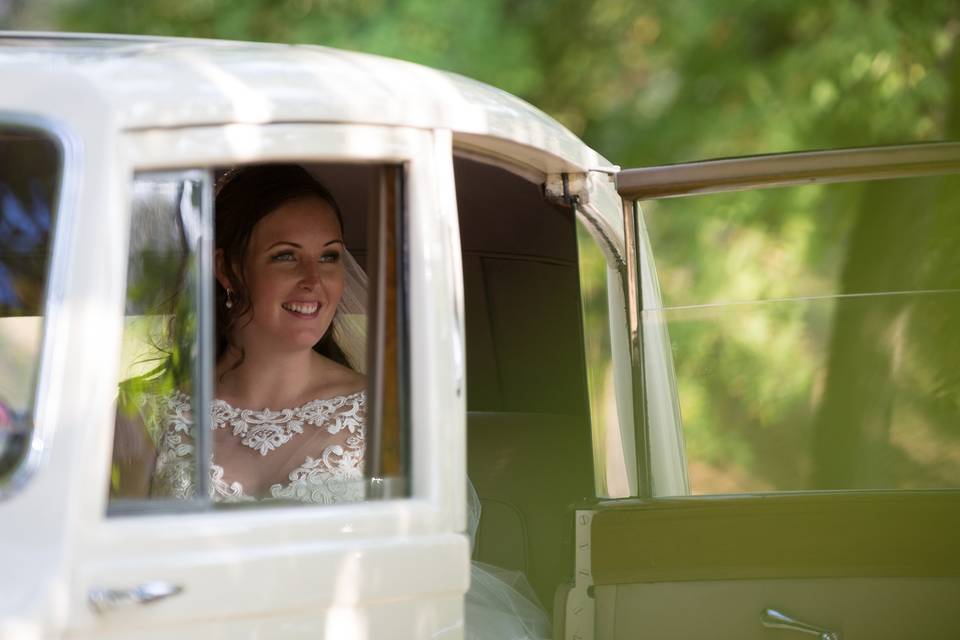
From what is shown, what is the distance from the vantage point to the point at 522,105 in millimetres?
3057

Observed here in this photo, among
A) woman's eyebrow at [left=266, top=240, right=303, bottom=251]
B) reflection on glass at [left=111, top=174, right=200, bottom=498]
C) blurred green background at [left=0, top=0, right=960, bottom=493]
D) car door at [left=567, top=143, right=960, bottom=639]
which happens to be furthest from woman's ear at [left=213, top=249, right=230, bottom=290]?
blurred green background at [left=0, top=0, right=960, bottom=493]

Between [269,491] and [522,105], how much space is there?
3.88 feet

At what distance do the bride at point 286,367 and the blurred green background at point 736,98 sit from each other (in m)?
2.28

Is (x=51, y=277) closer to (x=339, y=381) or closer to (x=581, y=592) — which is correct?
(x=581, y=592)

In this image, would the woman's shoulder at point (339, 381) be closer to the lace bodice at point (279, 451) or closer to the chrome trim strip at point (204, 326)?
the lace bodice at point (279, 451)

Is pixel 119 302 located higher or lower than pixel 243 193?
lower

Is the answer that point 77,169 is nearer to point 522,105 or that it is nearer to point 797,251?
point 522,105

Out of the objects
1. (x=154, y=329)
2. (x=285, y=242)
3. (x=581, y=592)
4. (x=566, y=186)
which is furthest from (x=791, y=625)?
(x=285, y=242)

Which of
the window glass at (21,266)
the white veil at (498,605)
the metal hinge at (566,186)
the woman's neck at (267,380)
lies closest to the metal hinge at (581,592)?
the white veil at (498,605)

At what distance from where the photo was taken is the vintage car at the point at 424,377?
7.22 ft

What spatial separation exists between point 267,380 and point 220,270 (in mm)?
339

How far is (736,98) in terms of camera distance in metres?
9.95

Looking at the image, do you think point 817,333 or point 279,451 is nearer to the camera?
point 279,451

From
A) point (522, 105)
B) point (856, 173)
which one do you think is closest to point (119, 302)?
point (522, 105)
